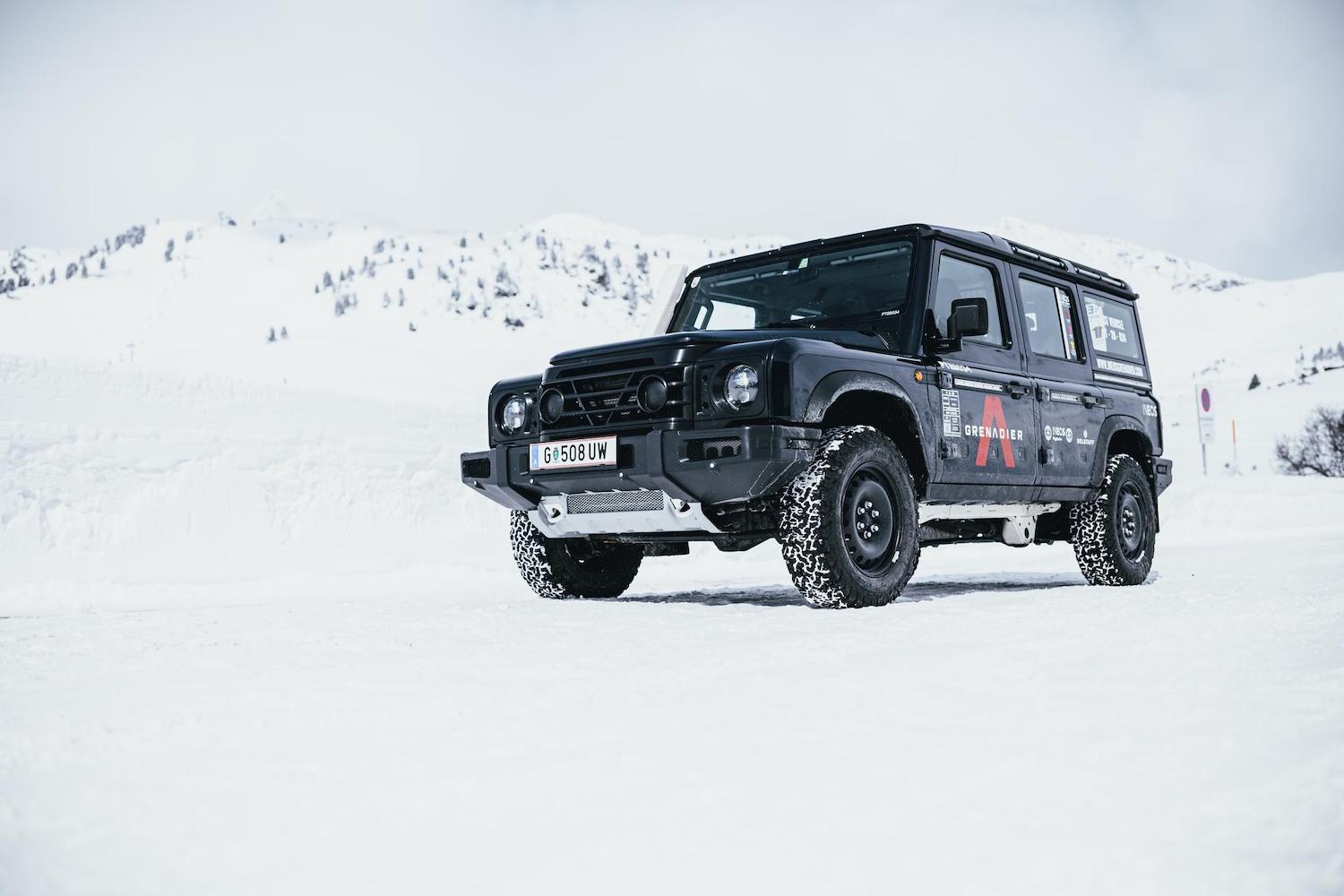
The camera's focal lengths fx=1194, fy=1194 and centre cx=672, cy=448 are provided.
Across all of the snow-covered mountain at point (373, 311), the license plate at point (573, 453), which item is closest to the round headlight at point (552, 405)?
the license plate at point (573, 453)

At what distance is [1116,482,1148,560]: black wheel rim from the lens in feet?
25.3

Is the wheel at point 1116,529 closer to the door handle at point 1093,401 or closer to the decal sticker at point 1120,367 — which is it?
the door handle at point 1093,401

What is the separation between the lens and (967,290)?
679cm

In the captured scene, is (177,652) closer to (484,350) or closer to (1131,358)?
(1131,358)

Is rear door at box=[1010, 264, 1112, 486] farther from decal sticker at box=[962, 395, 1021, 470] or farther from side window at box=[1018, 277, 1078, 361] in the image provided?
decal sticker at box=[962, 395, 1021, 470]

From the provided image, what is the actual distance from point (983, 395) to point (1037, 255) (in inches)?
54.8

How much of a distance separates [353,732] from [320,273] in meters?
40.7

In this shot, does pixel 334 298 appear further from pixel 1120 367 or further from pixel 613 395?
pixel 613 395

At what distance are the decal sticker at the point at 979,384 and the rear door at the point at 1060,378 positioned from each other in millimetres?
518

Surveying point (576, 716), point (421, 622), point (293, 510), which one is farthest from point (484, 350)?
point (576, 716)

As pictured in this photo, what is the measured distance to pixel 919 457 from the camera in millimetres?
6062

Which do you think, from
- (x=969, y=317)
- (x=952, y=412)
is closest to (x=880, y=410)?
(x=952, y=412)

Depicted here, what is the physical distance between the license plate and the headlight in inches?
24.3

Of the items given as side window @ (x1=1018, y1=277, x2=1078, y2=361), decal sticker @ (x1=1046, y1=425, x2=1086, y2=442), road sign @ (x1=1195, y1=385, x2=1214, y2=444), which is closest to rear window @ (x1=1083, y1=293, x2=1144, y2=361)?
side window @ (x1=1018, y1=277, x2=1078, y2=361)
